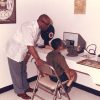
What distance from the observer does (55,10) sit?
11.3 feet

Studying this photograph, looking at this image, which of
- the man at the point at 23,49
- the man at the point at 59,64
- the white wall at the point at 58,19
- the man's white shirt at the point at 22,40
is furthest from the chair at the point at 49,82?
the white wall at the point at 58,19

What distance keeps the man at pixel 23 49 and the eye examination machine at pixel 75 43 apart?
1.51 ft

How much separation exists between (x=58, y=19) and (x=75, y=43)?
0.70 m

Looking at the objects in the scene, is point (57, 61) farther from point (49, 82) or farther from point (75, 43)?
point (75, 43)

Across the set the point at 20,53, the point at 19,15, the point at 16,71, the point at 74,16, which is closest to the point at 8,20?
the point at 19,15

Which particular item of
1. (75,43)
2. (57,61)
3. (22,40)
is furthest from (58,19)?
(57,61)

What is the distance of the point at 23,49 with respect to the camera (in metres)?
2.78

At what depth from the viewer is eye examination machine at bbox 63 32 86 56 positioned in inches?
112

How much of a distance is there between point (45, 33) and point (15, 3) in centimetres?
70

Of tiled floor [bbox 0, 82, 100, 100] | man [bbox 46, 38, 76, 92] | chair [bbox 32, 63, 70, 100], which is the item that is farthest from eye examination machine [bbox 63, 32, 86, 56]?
tiled floor [bbox 0, 82, 100, 100]

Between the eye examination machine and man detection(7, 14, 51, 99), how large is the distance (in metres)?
0.46

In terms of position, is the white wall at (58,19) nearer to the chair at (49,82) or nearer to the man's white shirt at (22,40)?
the man's white shirt at (22,40)

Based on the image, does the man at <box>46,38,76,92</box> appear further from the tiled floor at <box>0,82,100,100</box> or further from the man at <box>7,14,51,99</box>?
the tiled floor at <box>0,82,100,100</box>

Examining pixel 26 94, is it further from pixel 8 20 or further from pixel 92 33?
pixel 92 33
